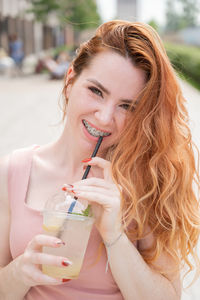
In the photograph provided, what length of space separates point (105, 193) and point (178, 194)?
0.43 meters

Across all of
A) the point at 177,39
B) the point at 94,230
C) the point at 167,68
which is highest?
the point at 167,68

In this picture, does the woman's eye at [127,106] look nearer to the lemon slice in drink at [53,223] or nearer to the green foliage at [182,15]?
the lemon slice in drink at [53,223]

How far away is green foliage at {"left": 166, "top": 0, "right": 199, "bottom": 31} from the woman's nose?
85964 mm

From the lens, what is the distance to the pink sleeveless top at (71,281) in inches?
58.9

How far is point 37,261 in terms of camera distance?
1200 millimetres

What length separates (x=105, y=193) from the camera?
1258 mm

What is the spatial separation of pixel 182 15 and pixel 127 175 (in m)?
95.9

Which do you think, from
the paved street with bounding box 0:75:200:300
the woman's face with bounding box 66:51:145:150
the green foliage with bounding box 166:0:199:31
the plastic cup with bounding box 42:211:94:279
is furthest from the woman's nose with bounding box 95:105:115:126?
the green foliage with bounding box 166:0:199:31

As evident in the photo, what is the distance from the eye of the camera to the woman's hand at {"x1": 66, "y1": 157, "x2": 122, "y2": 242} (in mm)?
1228

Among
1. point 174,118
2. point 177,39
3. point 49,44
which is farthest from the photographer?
point 177,39

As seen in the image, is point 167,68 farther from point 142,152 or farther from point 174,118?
point 142,152

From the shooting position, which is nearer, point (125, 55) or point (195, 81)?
point (125, 55)

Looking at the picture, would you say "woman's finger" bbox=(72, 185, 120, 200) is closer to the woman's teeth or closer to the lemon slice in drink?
the lemon slice in drink

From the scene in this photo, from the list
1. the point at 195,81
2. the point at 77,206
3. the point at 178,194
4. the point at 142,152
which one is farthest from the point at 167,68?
the point at 195,81
